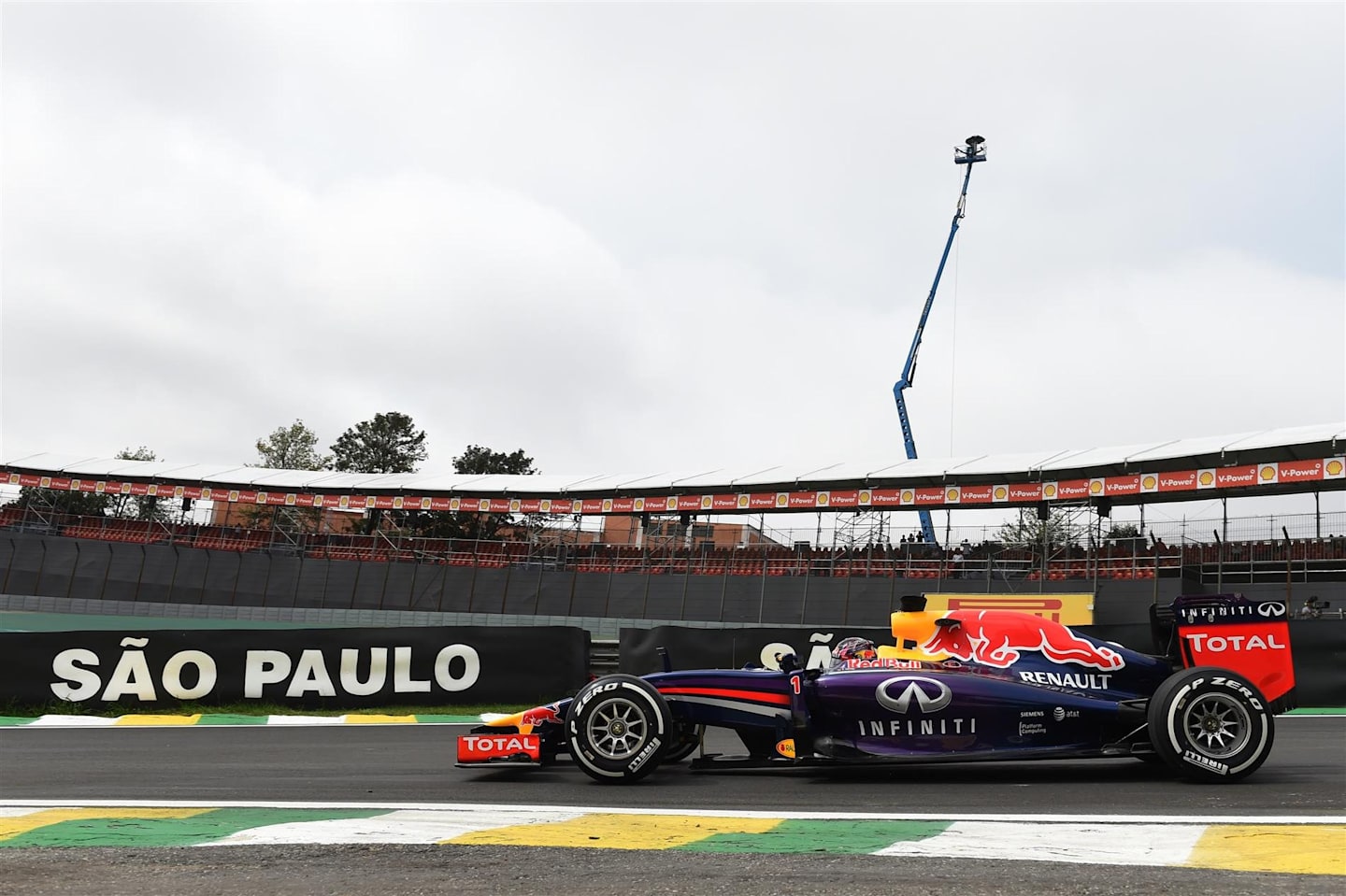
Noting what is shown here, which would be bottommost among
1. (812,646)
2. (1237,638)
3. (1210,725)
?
(1210,725)

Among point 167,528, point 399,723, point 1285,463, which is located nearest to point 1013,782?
point 399,723

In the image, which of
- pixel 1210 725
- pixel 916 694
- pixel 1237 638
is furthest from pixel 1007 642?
pixel 1237 638

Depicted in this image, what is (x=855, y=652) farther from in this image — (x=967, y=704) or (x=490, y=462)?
(x=490, y=462)

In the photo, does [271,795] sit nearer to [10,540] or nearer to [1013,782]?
[1013,782]

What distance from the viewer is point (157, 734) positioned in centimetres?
1249

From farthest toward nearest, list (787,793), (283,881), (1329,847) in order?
(787,793), (1329,847), (283,881)

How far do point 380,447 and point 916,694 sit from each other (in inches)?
2939

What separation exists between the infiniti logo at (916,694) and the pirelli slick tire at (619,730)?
5.04ft

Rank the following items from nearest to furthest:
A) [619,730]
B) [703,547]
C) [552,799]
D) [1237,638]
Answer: [552,799]
[619,730]
[1237,638]
[703,547]

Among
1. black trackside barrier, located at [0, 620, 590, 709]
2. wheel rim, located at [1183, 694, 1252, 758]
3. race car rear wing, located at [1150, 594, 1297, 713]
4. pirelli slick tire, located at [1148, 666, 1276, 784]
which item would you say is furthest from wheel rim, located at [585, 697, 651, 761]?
black trackside barrier, located at [0, 620, 590, 709]

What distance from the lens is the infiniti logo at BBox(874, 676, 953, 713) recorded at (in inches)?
297

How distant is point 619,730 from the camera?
7656mm

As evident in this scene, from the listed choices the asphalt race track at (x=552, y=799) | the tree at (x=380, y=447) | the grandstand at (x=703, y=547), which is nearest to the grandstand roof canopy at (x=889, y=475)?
the grandstand at (x=703, y=547)

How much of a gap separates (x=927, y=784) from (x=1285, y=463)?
1997 cm
